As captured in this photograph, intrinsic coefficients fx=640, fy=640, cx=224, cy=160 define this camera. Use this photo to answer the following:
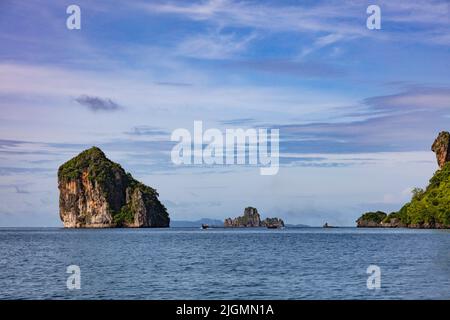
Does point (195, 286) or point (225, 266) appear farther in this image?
point (225, 266)

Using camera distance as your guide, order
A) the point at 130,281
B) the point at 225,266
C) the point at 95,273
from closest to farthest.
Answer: the point at 130,281 → the point at 95,273 → the point at 225,266
